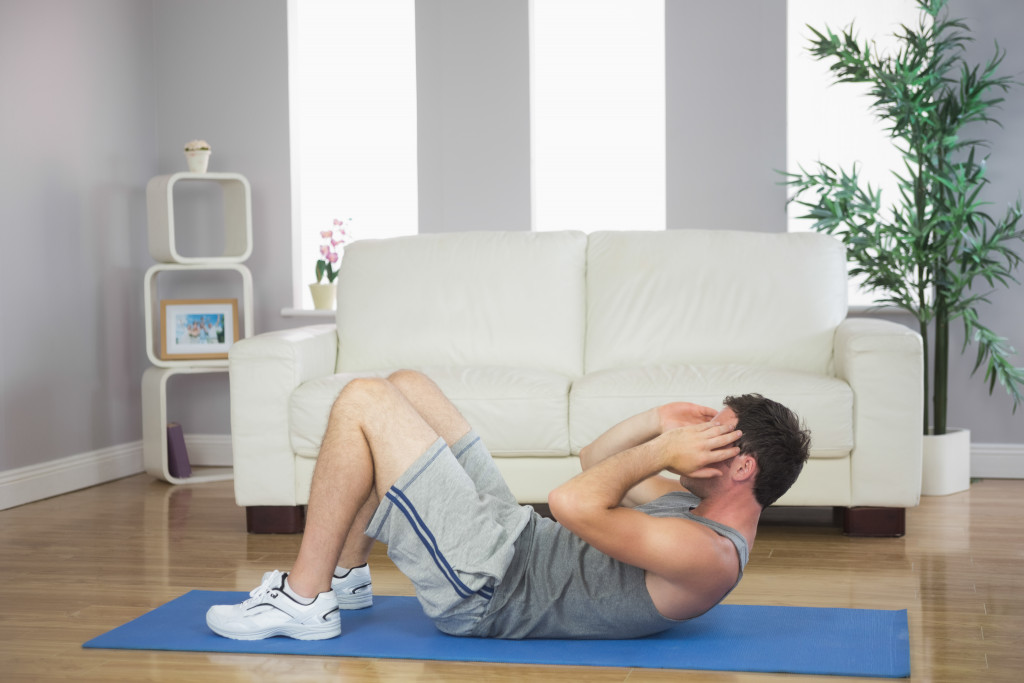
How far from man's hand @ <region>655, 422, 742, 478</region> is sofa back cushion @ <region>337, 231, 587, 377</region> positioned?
1.81 m

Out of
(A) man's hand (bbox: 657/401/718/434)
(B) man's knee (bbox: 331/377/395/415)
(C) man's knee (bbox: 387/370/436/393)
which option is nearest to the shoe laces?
(B) man's knee (bbox: 331/377/395/415)

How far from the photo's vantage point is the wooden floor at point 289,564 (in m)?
2.05

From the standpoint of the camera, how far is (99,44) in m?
4.61

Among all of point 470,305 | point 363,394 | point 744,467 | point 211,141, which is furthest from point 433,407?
point 211,141

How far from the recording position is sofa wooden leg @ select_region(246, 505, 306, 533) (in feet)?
11.0

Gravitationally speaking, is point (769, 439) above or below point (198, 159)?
below

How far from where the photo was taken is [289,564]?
116 inches

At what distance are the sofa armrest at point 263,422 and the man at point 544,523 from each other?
3.40 ft

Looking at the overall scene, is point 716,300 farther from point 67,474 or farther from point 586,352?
point 67,474

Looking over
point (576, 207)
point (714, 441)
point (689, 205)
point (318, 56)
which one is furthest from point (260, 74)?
point (714, 441)

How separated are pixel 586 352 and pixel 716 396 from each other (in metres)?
0.75

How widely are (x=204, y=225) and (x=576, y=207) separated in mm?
1785

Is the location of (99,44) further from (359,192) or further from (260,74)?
(359,192)

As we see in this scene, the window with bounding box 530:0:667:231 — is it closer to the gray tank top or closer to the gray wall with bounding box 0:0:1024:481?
the gray wall with bounding box 0:0:1024:481
